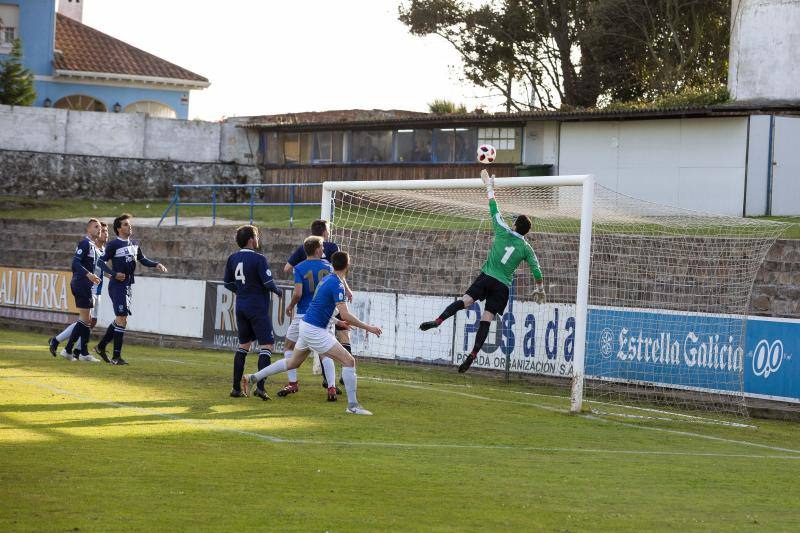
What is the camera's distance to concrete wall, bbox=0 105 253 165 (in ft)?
133

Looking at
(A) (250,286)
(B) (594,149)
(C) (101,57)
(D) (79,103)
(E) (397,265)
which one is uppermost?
(C) (101,57)

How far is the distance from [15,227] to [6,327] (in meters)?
6.10

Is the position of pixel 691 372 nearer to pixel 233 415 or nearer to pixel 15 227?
pixel 233 415

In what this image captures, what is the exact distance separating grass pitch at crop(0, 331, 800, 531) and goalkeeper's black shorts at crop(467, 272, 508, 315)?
1.35 m

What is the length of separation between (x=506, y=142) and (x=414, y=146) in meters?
3.89

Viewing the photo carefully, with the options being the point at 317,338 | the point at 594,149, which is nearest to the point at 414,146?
the point at 594,149

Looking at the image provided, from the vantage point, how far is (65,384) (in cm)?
1423

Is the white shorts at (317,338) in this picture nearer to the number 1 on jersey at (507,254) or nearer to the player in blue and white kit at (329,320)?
the player in blue and white kit at (329,320)

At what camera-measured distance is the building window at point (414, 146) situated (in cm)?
3803

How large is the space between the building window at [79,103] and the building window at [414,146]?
20650 mm

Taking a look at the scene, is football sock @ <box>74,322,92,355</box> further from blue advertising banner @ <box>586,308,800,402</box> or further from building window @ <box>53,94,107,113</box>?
building window @ <box>53,94,107,113</box>

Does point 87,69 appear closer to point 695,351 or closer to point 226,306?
point 226,306

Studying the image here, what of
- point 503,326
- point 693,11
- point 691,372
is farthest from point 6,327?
point 693,11

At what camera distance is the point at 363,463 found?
9.45 meters
